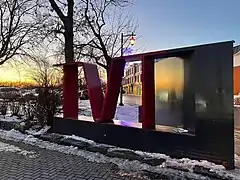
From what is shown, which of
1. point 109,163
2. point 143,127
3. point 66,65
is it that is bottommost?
point 109,163

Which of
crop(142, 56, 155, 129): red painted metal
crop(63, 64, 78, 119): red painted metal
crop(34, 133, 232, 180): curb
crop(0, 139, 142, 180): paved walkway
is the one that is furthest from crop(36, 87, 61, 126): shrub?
crop(142, 56, 155, 129): red painted metal

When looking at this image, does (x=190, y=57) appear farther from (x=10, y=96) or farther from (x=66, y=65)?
(x=10, y=96)

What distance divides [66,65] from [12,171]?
4.52 m

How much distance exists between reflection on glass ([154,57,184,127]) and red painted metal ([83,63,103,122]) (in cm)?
177

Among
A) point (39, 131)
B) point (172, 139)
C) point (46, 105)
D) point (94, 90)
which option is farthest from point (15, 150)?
point (172, 139)

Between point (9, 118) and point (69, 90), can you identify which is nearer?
point (69, 90)

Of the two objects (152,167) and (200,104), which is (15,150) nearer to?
(152,167)

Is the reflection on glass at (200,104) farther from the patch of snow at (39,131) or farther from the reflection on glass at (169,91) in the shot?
the patch of snow at (39,131)

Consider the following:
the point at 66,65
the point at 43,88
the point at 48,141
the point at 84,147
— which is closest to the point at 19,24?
the point at 43,88

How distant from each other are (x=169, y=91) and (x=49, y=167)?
3.89m

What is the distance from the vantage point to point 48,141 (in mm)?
9062

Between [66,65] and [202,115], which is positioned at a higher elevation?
[66,65]

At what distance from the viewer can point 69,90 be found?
33.1 ft

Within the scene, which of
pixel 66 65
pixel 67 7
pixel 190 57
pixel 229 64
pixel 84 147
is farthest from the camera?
pixel 67 7
